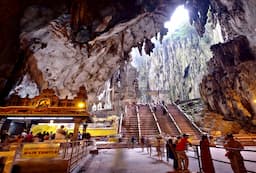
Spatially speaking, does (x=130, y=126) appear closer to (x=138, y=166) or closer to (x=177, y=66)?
(x=138, y=166)

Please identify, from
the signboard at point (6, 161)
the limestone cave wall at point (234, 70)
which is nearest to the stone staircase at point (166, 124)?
the limestone cave wall at point (234, 70)

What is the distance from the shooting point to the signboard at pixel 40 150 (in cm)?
437

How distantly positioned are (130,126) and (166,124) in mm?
3538

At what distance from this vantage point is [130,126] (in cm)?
1816

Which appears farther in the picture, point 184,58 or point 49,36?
point 184,58

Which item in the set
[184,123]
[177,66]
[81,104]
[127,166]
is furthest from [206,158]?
[177,66]

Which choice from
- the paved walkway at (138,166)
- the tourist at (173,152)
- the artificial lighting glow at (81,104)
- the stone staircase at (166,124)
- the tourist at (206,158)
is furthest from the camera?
the stone staircase at (166,124)

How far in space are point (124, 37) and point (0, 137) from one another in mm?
12386

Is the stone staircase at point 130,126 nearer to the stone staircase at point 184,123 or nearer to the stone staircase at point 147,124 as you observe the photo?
the stone staircase at point 147,124

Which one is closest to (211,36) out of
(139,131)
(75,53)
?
(139,131)

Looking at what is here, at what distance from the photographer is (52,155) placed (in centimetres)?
462

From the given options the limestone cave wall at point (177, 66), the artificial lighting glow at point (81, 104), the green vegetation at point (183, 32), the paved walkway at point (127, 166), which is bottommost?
the paved walkway at point (127, 166)

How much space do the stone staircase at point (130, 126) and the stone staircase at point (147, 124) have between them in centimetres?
62

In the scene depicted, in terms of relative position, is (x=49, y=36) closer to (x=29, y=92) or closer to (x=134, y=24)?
(x=29, y=92)
